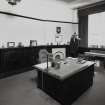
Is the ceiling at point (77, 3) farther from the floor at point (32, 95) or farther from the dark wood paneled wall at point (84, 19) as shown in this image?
the floor at point (32, 95)

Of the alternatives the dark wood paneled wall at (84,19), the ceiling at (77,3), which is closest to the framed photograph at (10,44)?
the ceiling at (77,3)

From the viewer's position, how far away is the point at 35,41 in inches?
183

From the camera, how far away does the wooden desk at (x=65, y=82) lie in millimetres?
2059

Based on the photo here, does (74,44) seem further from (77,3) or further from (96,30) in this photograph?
(77,3)

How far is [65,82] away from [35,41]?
3016 mm

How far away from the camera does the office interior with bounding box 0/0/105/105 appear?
2.55 meters

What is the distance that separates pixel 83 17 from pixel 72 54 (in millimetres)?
2186

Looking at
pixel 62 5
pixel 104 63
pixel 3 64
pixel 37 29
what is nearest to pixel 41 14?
pixel 37 29

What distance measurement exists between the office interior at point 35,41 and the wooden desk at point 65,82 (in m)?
0.13

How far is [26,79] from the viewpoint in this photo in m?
3.54

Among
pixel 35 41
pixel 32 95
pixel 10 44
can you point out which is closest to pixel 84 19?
pixel 35 41

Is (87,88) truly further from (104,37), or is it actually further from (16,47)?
(104,37)

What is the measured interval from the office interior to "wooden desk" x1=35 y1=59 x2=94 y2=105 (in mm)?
133

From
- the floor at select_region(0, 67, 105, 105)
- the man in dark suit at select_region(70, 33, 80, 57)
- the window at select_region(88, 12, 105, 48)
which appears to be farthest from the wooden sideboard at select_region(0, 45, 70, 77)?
the window at select_region(88, 12, 105, 48)
